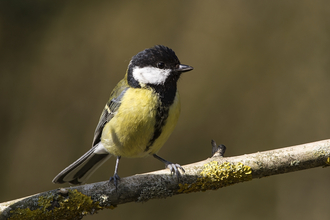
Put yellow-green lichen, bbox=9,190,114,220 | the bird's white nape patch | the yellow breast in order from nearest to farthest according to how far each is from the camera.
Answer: yellow-green lichen, bbox=9,190,114,220, the yellow breast, the bird's white nape patch

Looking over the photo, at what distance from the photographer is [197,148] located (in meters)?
2.98

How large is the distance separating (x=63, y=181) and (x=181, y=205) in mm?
1130

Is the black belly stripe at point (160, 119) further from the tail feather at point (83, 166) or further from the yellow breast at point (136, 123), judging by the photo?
the tail feather at point (83, 166)

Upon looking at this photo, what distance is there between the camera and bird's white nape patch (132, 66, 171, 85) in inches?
78.0

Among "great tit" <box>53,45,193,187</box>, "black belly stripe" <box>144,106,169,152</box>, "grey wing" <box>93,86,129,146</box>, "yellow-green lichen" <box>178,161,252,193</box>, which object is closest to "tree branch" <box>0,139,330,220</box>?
"yellow-green lichen" <box>178,161,252,193</box>

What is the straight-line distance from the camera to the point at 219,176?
1.66m

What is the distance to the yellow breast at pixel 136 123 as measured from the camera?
73.1 inches

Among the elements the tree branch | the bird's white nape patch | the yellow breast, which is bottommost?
the tree branch

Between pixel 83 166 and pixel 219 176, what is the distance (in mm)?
1085

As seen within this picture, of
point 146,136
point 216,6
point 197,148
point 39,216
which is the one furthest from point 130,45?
point 39,216

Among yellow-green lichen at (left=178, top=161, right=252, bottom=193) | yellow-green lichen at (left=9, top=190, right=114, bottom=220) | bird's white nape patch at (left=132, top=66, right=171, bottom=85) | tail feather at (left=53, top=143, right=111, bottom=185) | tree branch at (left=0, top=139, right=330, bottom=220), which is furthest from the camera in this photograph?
tail feather at (left=53, top=143, right=111, bottom=185)

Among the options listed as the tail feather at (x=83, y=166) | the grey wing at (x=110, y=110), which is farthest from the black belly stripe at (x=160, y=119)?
the tail feather at (x=83, y=166)

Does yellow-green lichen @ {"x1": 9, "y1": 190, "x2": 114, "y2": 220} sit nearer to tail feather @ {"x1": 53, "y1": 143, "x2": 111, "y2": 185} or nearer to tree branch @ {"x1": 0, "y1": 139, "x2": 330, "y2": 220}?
tree branch @ {"x1": 0, "y1": 139, "x2": 330, "y2": 220}

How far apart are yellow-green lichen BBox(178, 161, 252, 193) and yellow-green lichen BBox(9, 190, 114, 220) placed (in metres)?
0.48
